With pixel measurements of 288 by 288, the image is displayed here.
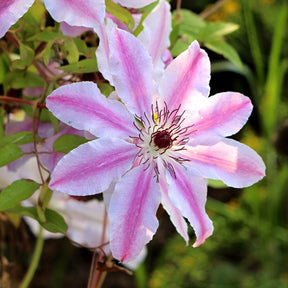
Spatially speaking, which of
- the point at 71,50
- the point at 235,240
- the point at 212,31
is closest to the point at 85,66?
the point at 71,50

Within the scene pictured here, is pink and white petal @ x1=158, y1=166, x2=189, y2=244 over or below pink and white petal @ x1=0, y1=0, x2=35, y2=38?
below

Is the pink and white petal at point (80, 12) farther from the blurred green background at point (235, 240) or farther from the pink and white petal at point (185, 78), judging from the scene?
the blurred green background at point (235, 240)

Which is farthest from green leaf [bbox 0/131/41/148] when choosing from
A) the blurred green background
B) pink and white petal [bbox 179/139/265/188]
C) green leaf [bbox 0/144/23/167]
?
the blurred green background

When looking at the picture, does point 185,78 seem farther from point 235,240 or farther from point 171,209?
point 235,240

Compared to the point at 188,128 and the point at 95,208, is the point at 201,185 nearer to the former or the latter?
the point at 188,128

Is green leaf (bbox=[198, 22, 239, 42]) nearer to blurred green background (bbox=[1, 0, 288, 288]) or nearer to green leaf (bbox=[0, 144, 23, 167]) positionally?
green leaf (bbox=[0, 144, 23, 167])

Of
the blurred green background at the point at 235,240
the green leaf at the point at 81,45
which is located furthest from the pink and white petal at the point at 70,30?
the blurred green background at the point at 235,240

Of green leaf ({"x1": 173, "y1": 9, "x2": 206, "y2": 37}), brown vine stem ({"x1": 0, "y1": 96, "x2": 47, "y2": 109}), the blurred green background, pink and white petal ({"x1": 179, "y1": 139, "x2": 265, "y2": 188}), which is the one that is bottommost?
the blurred green background
